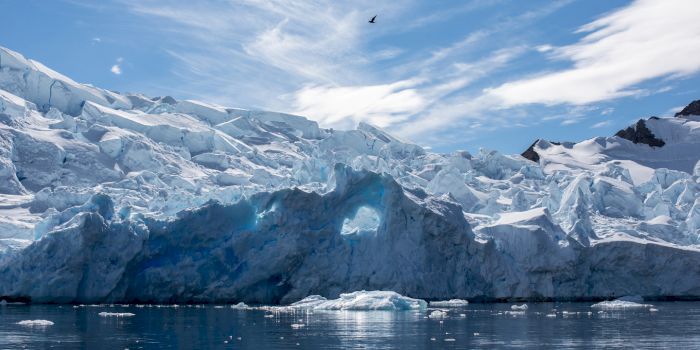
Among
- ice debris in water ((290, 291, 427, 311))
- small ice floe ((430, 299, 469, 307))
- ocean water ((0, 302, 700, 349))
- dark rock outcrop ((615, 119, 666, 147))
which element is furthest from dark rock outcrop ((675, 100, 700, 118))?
ice debris in water ((290, 291, 427, 311))

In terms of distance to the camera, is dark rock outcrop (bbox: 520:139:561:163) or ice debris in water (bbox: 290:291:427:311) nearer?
ice debris in water (bbox: 290:291:427:311)

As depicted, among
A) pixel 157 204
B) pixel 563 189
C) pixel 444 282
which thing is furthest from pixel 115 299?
pixel 563 189

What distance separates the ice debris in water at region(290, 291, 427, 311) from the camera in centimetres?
3038

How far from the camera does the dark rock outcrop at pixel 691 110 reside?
87.4m

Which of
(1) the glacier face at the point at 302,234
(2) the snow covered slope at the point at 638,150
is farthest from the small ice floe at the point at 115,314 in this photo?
(2) the snow covered slope at the point at 638,150

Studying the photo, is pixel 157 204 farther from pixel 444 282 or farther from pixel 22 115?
pixel 22 115

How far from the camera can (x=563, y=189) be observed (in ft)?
185

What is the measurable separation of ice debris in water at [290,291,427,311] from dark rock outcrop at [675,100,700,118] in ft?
214

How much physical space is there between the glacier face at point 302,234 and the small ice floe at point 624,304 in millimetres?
2168

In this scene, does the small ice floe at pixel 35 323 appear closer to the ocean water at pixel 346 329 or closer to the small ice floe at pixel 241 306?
the ocean water at pixel 346 329

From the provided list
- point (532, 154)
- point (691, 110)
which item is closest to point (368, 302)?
point (532, 154)

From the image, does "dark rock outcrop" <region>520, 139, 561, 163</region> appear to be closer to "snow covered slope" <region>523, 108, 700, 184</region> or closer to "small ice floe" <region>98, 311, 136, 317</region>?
"snow covered slope" <region>523, 108, 700, 184</region>

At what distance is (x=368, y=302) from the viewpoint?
3064 centimetres

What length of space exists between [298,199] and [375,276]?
4.70 m
